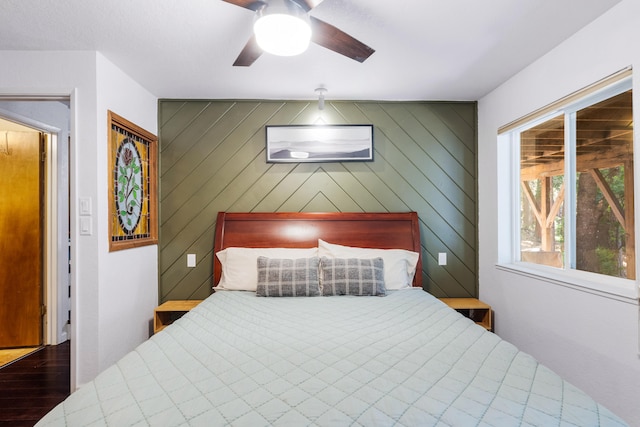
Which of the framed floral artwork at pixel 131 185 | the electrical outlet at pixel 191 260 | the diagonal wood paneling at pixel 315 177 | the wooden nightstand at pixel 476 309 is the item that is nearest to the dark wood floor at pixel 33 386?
the diagonal wood paneling at pixel 315 177

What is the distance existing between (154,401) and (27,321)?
3.22 metres

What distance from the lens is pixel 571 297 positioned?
209cm

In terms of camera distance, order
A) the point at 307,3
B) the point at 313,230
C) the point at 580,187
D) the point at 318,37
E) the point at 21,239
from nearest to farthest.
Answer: the point at 307,3
the point at 318,37
the point at 580,187
the point at 313,230
the point at 21,239

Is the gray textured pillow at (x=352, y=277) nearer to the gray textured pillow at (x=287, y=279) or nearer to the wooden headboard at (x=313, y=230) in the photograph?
the gray textured pillow at (x=287, y=279)

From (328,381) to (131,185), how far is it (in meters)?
2.36

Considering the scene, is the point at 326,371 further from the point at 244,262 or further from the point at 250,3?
the point at 244,262

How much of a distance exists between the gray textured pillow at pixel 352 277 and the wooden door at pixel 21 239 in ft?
9.44

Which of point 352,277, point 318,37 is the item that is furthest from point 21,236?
point 318,37

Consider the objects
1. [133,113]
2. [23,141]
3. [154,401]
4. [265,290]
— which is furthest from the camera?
[23,141]

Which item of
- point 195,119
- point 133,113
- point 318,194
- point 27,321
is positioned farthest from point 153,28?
point 27,321

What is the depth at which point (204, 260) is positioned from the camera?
10.5 ft

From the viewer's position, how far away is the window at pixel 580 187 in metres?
1.92

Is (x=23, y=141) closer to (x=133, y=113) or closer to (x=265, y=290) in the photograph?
(x=133, y=113)

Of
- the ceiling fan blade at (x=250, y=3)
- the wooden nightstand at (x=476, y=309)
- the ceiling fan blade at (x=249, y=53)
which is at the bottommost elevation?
the wooden nightstand at (x=476, y=309)
